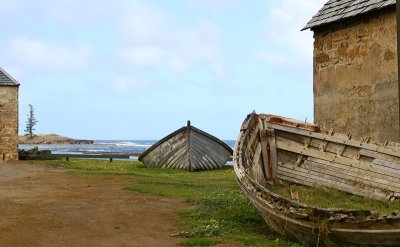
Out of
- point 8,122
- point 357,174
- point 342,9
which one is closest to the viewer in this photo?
A: point 357,174

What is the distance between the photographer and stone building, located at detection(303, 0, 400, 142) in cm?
1107

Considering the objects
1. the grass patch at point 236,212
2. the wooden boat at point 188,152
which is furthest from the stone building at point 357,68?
the wooden boat at point 188,152

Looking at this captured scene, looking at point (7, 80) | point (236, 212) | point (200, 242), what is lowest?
point (200, 242)

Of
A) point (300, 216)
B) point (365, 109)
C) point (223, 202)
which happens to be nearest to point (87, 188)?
point (223, 202)

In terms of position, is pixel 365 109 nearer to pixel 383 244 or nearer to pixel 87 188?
pixel 383 244

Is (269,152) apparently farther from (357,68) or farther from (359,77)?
(357,68)

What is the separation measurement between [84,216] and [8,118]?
65.5 ft

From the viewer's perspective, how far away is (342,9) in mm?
12445

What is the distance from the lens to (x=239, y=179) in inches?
325

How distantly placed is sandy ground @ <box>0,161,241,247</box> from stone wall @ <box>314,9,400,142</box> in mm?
4212

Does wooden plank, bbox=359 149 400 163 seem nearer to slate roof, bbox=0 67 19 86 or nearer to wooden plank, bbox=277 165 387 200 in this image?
wooden plank, bbox=277 165 387 200

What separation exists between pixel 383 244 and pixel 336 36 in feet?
24.8

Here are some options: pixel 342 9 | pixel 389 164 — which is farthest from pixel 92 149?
pixel 389 164

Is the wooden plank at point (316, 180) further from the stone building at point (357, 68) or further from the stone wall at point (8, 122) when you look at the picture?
the stone wall at point (8, 122)
